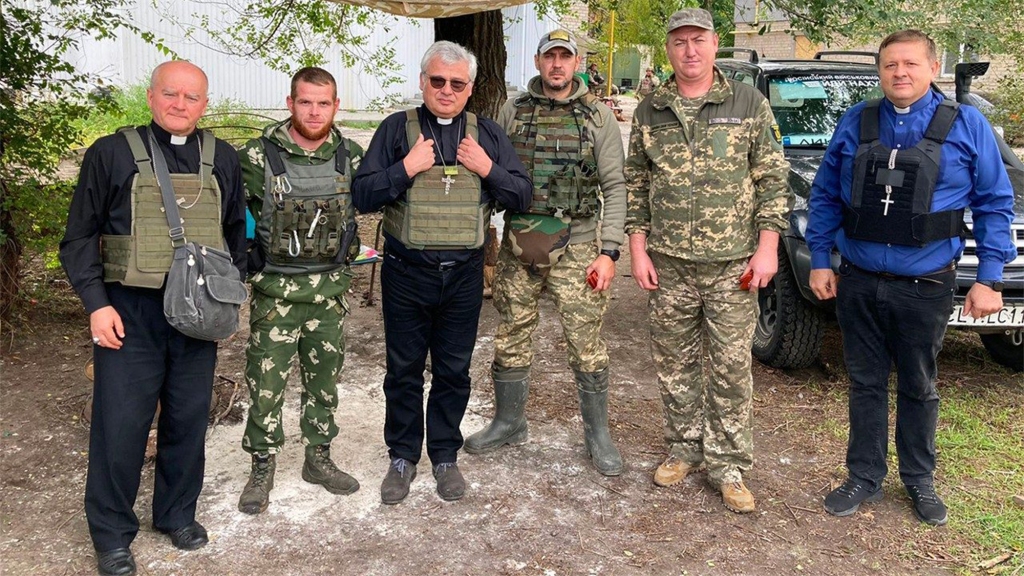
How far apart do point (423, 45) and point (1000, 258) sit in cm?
1779

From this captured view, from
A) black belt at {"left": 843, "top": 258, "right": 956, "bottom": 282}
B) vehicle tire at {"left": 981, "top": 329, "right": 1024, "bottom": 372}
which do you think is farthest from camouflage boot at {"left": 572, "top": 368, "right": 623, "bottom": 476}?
vehicle tire at {"left": 981, "top": 329, "right": 1024, "bottom": 372}

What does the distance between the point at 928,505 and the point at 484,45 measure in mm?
4424

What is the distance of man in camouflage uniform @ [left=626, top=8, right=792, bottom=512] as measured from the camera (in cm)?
356

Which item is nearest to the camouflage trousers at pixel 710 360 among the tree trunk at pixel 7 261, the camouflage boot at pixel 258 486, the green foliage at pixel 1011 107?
the camouflage boot at pixel 258 486

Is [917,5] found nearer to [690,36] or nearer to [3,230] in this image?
[690,36]

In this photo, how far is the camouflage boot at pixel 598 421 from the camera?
158 inches

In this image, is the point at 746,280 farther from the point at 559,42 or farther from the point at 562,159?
the point at 559,42

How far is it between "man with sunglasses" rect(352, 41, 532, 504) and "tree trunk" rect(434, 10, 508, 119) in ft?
9.58

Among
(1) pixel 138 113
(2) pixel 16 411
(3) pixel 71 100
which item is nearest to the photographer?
(2) pixel 16 411

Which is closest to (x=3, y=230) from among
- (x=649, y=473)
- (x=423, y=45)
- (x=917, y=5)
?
(x=649, y=473)

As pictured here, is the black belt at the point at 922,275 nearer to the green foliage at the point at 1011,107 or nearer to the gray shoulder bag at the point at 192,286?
the gray shoulder bag at the point at 192,286

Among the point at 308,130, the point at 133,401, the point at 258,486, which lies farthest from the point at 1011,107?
the point at 133,401

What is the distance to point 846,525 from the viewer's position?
3.61 metres

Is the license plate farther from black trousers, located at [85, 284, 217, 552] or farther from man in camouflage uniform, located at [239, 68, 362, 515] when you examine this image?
black trousers, located at [85, 284, 217, 552]
